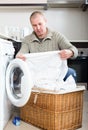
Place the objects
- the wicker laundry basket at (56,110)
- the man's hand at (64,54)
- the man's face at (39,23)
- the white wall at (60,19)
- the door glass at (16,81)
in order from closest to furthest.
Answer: the wicker laundry basket at (56,110) < the man's hand at (64,54) < the door glass at (16,81) < the man's face at (39,23) < the white wall at (60,19)

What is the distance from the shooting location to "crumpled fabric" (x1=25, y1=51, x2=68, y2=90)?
1.82 metres

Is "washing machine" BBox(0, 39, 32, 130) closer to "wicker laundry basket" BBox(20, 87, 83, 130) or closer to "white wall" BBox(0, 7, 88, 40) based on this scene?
"wicker laundry basket" BBox(20, 87, 83, 130)

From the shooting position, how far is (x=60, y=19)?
3.60 meters

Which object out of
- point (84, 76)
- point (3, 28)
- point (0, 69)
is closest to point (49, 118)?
point (0, 69)

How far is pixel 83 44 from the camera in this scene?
3.25 meters

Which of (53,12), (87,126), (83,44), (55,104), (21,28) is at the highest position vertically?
(53,12)

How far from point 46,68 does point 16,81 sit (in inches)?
14.5

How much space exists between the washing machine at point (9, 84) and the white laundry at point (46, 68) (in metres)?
0.11

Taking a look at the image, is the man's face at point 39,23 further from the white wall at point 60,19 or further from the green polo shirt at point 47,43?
the white wall at point 60,19

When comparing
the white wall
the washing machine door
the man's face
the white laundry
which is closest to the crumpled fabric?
the white laundry

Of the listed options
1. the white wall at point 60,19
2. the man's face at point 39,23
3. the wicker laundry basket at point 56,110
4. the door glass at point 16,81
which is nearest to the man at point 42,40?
the man's face at point 39,23

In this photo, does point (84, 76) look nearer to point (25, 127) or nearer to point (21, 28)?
point (21, 28)

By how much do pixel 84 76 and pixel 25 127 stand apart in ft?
5.47

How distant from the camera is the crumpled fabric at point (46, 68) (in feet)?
5.98
